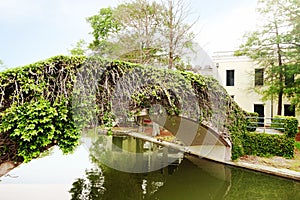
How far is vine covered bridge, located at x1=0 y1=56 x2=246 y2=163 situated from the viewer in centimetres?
374

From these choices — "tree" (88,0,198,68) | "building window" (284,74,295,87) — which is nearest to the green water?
"tree" (88,0,198,68)

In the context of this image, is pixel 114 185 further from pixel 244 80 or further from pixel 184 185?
pixel 244 80

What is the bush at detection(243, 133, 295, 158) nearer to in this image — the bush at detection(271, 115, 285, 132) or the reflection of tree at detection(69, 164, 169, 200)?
the bush at detection(271, 115, 285, 132)

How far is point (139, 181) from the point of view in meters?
6.43

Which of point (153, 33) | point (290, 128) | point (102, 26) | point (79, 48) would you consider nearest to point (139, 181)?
point (290, 128)

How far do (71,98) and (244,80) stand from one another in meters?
12.1

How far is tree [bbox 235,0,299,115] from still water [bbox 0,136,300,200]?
5835 millimetres

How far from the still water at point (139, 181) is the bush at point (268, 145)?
1.23 meters

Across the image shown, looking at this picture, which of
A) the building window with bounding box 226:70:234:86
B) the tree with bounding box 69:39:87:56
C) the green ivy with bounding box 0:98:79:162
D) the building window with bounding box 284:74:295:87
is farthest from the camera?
the building window with bounding box 226:70:234:86

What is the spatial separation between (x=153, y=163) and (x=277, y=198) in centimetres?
403

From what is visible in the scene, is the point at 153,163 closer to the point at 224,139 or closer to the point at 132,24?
the point at 224,139

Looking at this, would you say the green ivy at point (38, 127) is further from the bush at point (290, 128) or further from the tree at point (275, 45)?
the tree at point (275, 45)

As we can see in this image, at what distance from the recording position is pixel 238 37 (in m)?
12.3

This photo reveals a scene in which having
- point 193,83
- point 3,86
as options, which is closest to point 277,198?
point 193,83
